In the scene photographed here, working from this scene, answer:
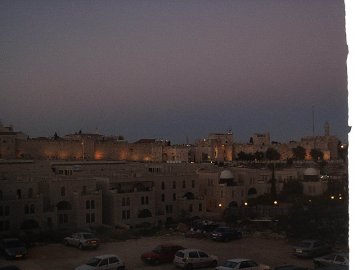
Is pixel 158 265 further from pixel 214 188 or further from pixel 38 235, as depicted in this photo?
pixel 214 188

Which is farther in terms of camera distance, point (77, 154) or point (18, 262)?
point (77, 154)

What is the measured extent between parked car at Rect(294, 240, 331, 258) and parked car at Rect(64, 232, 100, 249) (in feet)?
6.23

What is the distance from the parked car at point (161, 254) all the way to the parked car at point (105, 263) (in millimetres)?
281

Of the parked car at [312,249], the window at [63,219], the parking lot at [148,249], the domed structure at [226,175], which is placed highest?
the domed structure at [226,175]

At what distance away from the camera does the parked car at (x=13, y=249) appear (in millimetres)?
3719

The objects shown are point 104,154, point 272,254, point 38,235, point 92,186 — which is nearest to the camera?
point 272,254

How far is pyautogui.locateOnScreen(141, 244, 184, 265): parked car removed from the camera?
3.77 metres

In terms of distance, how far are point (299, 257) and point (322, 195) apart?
291 centimetres

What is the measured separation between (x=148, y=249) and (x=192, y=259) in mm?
556

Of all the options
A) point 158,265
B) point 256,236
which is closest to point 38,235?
point 158,265

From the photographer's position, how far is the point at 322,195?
21.5 ft

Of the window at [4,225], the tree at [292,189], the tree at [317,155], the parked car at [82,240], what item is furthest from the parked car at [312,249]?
the tree at [317,155]

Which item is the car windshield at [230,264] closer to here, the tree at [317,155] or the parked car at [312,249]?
the parked car at [312,249]

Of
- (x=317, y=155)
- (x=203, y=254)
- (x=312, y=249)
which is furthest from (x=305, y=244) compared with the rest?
(x=317, y=155)
